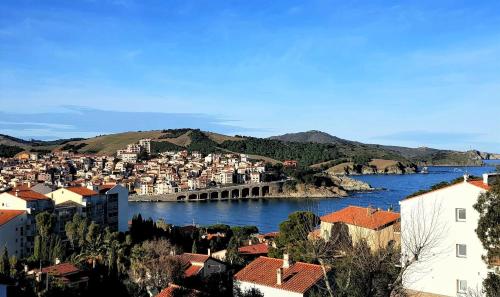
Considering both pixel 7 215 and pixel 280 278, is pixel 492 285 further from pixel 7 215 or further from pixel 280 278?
pixel 7 215

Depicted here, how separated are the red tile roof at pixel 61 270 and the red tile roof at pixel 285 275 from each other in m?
7.10

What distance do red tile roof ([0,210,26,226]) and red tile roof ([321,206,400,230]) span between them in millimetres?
16764

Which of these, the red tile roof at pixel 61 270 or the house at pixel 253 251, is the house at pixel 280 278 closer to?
the red tile roof at pixel 61 270

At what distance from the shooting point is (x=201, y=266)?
20609mm

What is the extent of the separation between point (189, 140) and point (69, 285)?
149 metres

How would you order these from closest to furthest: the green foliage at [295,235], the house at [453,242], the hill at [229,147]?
the house at [453,242]
the green foliage at [295,235]
the hill at [229,147]

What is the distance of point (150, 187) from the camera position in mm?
94688

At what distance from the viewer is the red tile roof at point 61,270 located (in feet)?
65.0

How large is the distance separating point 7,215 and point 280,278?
20.4 metres

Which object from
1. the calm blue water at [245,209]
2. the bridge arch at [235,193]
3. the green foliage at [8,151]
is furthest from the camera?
the green foliage at [8,151]

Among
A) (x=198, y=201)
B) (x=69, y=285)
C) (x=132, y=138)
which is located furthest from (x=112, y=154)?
(x=69, y=285)

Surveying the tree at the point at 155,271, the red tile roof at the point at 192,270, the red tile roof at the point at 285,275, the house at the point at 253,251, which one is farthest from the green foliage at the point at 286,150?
the red tile roof at the point at 285,275

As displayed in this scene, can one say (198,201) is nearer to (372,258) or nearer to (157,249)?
(157,249)

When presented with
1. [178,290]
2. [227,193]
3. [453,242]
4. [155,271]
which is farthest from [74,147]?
[453,242]
